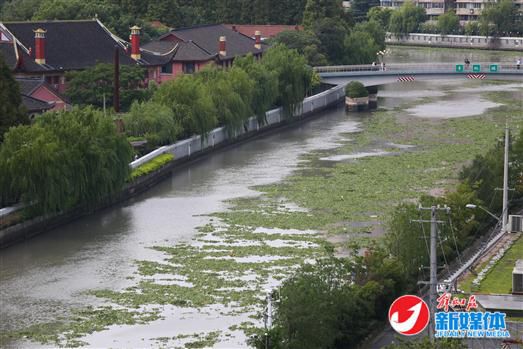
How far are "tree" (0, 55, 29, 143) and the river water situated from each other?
447 centimetres

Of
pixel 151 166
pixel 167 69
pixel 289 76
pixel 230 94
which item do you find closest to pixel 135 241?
pixel 151 166

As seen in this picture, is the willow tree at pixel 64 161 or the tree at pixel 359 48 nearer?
the willow tree at pixel 64 161

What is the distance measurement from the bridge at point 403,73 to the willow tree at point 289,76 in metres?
6.97

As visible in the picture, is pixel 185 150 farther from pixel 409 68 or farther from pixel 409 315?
pixel 409 315

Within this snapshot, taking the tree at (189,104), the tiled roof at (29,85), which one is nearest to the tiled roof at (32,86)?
the tiled roof at (29,85)

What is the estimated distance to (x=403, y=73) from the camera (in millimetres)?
80062

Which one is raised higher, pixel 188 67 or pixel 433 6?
pixel 433 6

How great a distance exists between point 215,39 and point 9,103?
34.9 m

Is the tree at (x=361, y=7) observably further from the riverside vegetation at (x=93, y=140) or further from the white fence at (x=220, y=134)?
the riverside vegetation at (x=93, y=140)

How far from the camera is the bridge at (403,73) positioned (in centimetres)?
7969

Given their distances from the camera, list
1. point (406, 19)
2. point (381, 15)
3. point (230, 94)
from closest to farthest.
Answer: point (230, 94) → point (406, 19) → point (381, 15)

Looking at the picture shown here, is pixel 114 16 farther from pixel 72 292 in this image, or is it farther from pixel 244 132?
pixel 72 292

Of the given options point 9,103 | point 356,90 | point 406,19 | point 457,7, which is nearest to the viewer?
point 9,103

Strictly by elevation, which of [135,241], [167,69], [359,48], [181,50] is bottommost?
[135,241]
